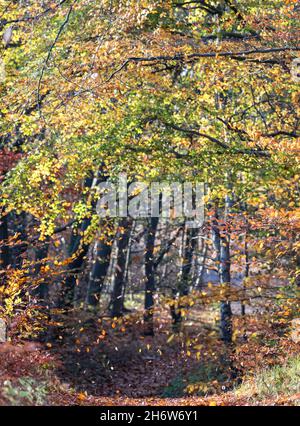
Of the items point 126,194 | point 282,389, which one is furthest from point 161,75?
point 282,389

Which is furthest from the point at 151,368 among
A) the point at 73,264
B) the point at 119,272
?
the point at 73,264

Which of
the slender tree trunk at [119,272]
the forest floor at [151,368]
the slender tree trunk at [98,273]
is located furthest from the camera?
the slender tree trunk at [119,272]

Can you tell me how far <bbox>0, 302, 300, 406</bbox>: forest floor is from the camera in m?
10.8

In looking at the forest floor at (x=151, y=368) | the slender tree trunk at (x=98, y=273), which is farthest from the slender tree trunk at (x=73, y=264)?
the slender tree trunk at (x=98, y=273)

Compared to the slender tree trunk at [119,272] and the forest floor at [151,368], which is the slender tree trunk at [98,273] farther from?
the forest floor at [151,368]

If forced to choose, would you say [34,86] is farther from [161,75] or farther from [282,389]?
[282,389]

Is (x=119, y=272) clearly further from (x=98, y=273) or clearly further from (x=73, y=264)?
(x=73, y=264)

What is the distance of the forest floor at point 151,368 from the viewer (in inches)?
423

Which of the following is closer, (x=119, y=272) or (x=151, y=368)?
(x=151, y=368)

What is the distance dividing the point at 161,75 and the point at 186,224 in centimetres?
878

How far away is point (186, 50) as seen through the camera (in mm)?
12938

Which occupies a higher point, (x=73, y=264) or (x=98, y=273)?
(x=73, y=264)

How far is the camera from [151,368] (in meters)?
22.8

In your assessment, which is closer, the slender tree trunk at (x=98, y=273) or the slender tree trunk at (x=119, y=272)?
the slender tree trunk at (x=98, y=273)
